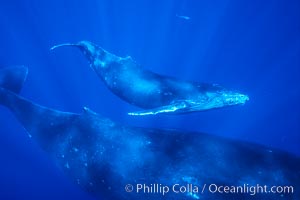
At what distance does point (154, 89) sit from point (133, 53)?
16.0m

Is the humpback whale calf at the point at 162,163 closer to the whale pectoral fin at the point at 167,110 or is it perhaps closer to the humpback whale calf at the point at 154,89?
the whale pectoral fin at the point at 167,110

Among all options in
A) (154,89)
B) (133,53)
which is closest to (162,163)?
(154,89)

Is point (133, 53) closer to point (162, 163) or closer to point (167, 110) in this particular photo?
point (167, 110)

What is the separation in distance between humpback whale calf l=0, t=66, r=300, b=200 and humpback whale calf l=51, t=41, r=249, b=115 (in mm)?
742

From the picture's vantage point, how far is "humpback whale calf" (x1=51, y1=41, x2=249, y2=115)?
7320 millimetres

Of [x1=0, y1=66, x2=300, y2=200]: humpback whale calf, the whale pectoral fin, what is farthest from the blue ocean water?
the whale pectoral fin

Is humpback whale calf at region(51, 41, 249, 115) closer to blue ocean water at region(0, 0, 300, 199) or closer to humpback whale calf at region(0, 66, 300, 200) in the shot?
humpback whale calf at region(0, 66, 300, 200)

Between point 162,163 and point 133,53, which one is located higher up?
point 133,53

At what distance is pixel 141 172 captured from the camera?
6656mm

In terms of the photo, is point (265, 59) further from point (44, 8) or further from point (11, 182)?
point (11, 182)

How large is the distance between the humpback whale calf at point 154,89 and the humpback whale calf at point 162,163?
29.2 inches

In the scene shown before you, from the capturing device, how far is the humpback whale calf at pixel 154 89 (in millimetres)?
7320

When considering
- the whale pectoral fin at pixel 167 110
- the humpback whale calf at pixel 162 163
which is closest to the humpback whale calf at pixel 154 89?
the whale pectoral fin at pixel 167 110

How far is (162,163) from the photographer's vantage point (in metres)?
6.62
